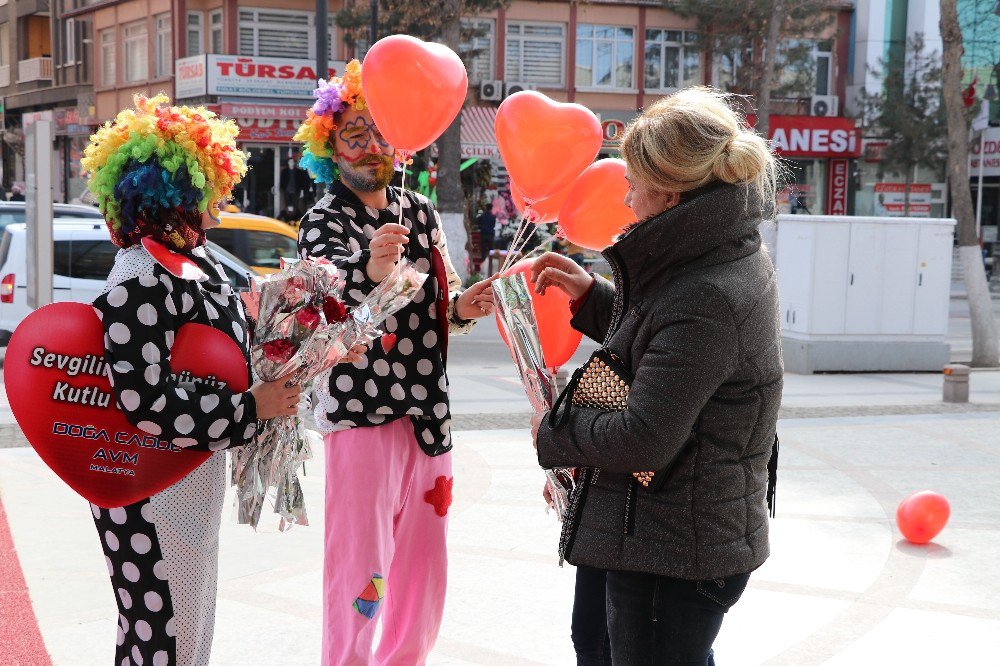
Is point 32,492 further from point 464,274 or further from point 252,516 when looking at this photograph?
point 464,274

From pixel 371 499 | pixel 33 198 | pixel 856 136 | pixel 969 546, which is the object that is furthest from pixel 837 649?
pixel 856 136

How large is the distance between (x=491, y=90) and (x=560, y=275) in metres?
27.3

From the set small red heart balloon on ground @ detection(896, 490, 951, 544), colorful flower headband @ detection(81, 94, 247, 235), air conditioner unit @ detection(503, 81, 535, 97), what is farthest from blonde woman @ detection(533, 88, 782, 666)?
air conditioner unit @ detection(503, 81, 535, 97)

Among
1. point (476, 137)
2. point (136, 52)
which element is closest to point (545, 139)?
point (476, 137)

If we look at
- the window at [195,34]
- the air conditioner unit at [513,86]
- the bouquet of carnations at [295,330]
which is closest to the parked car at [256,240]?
the bouquet of carnations at [295,330]

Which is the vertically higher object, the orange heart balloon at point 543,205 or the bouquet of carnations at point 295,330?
the orange heart balloon at point 543,205

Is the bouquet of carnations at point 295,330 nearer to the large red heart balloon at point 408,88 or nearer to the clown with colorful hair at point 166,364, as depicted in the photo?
the clown with colorful hair at point 166,364

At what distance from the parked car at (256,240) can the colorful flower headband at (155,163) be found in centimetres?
924

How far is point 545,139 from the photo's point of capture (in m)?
3.30

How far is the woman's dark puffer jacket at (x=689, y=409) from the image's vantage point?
223cm

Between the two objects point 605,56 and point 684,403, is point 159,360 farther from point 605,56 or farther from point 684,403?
point 605,56

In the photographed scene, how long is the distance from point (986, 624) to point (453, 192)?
49.1 ft

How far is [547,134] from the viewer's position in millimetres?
3293

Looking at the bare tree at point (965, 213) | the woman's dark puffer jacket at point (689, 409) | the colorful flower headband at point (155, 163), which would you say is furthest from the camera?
the bare tree at point (965, 213)
